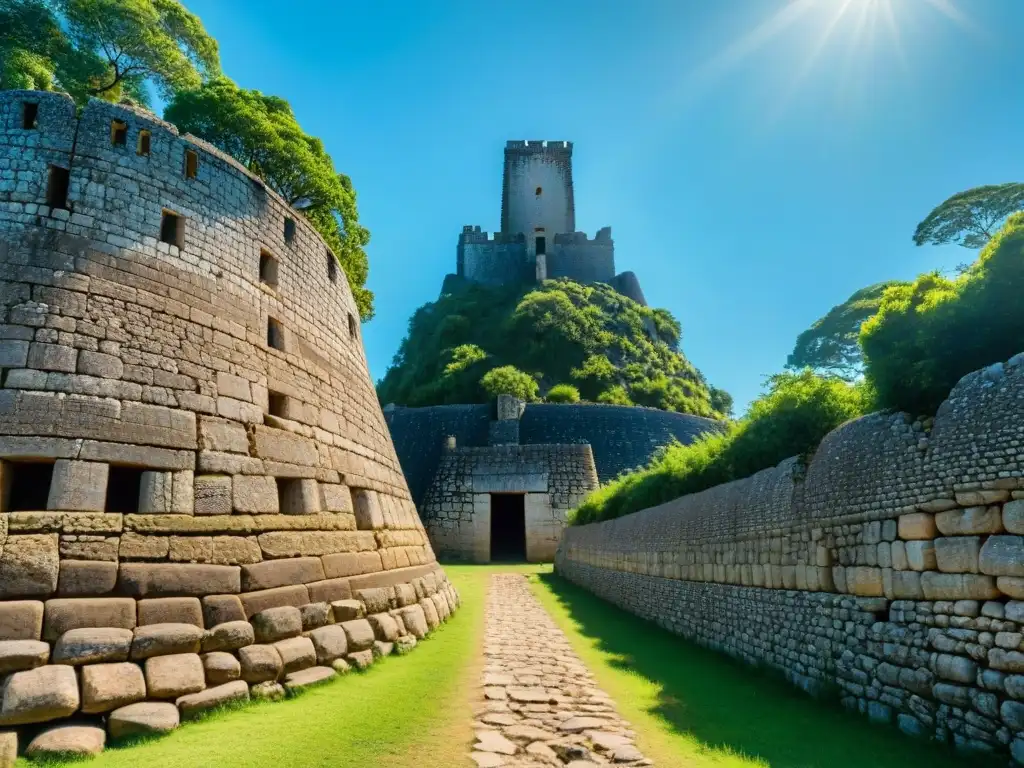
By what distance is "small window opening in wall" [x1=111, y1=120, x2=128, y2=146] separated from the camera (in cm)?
737

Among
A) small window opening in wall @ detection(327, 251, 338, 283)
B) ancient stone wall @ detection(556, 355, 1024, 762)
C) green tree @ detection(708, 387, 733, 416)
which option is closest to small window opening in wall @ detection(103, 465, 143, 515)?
small window opening in wall @ detection(327, 251, 338, 283)

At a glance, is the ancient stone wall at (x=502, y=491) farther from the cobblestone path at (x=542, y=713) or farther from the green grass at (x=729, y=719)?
the green grass at (x=729, y=719)

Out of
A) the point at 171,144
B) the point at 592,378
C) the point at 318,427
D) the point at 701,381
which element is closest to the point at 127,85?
the point at 171,144

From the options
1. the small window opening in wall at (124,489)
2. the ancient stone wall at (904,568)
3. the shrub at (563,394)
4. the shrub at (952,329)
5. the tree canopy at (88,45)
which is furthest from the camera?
the shrub at (563,394)

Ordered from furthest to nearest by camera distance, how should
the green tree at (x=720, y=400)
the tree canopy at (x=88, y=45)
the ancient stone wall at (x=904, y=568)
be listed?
the green tree at (x=720, y=400)
the tree canopy at (x=88, y=45)
the ancient stone wall at (x=904, y=568)

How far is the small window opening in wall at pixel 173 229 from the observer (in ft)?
24.8

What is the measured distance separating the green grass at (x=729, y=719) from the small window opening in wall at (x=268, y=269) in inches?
274

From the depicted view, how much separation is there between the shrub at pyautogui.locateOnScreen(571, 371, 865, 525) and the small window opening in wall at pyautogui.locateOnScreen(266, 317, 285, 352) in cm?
674

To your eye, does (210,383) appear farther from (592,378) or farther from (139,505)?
(592,378)

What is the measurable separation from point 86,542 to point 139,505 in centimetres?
61

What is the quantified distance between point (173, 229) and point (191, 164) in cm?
102

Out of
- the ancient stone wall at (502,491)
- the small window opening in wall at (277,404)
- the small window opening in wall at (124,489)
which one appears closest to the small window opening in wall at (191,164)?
the small window opening in wall at (277,404)

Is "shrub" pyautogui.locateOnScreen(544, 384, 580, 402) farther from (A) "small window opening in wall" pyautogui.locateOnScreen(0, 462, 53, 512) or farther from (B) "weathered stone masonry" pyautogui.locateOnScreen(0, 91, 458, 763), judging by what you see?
(A) "small window opening in wall" pyautogui.locateOnScreen(0, 462, 53, 512)

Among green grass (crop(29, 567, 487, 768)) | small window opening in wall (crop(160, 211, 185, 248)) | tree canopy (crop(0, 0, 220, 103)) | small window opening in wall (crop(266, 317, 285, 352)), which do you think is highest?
tree canopy (crop(0, 0, 220, 103))
